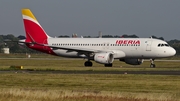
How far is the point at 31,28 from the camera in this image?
73500 mm

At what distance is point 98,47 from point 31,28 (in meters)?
10.4

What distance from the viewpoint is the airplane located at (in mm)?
66125

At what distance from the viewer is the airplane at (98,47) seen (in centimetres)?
6612

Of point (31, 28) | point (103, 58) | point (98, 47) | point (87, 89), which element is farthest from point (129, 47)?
point (87, 89)

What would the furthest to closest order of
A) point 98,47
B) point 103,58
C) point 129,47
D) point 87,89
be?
point 98,47 < point 129,47 < point 103,58 < point 87,89

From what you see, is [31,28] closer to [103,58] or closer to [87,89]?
[103,58]

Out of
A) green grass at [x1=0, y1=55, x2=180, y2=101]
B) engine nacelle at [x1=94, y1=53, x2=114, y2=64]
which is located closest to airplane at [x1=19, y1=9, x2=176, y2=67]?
engine nacelle at [x1=94, y1=53, x2=114, y2=64]

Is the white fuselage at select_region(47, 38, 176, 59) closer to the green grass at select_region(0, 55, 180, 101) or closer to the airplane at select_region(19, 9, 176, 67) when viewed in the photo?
the airplane at select_region(19, 9, 176, 67)

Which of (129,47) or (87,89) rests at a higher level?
(129,47)

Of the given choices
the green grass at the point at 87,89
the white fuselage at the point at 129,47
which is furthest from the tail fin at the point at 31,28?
the green grass at the point at 87,89

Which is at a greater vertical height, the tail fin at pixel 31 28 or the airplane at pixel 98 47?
the tail fin at pixel 31 28

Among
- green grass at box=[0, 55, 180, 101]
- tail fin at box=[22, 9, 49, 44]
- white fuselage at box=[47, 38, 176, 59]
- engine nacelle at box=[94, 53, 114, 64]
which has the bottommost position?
green grass at box=[0, 55, 180, 101]

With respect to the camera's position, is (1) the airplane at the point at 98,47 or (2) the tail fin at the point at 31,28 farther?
(2) the tail fin at the point at 31,28

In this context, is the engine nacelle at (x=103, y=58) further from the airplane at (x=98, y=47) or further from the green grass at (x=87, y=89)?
the green grass at (x=87, y=89)
